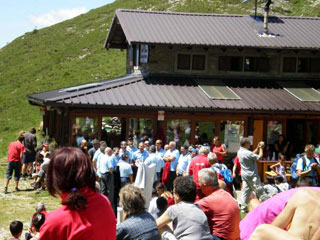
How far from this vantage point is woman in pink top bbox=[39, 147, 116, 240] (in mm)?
2850

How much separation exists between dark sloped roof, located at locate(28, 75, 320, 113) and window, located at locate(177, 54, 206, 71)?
0.52 metres

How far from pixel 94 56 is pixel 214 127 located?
2978 cm

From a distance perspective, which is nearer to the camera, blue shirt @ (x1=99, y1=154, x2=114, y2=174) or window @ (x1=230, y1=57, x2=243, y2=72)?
blue shirt @ (x1=99, y1=154, x2=114, y2=174)

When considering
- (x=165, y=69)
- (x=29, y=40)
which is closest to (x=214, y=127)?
(x=165, y=69)

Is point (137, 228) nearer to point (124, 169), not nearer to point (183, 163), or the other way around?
point (124, 169)

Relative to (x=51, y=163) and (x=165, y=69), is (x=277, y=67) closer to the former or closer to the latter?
(x=165, y=69)

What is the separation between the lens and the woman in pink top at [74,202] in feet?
9.35

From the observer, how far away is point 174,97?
17.1 m

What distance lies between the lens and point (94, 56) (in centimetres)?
4581

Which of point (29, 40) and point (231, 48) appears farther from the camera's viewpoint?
point (29, 40)

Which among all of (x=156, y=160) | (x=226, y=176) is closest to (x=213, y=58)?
(x=156, y=160)

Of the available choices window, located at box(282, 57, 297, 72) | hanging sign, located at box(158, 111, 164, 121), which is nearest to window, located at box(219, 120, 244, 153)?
hanging sign, located at box(158, 111, 164, 121)

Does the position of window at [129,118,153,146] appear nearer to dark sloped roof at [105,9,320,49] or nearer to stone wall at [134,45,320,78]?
stone wall at [134,45,320,78]

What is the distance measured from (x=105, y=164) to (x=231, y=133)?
7737 millimetres
